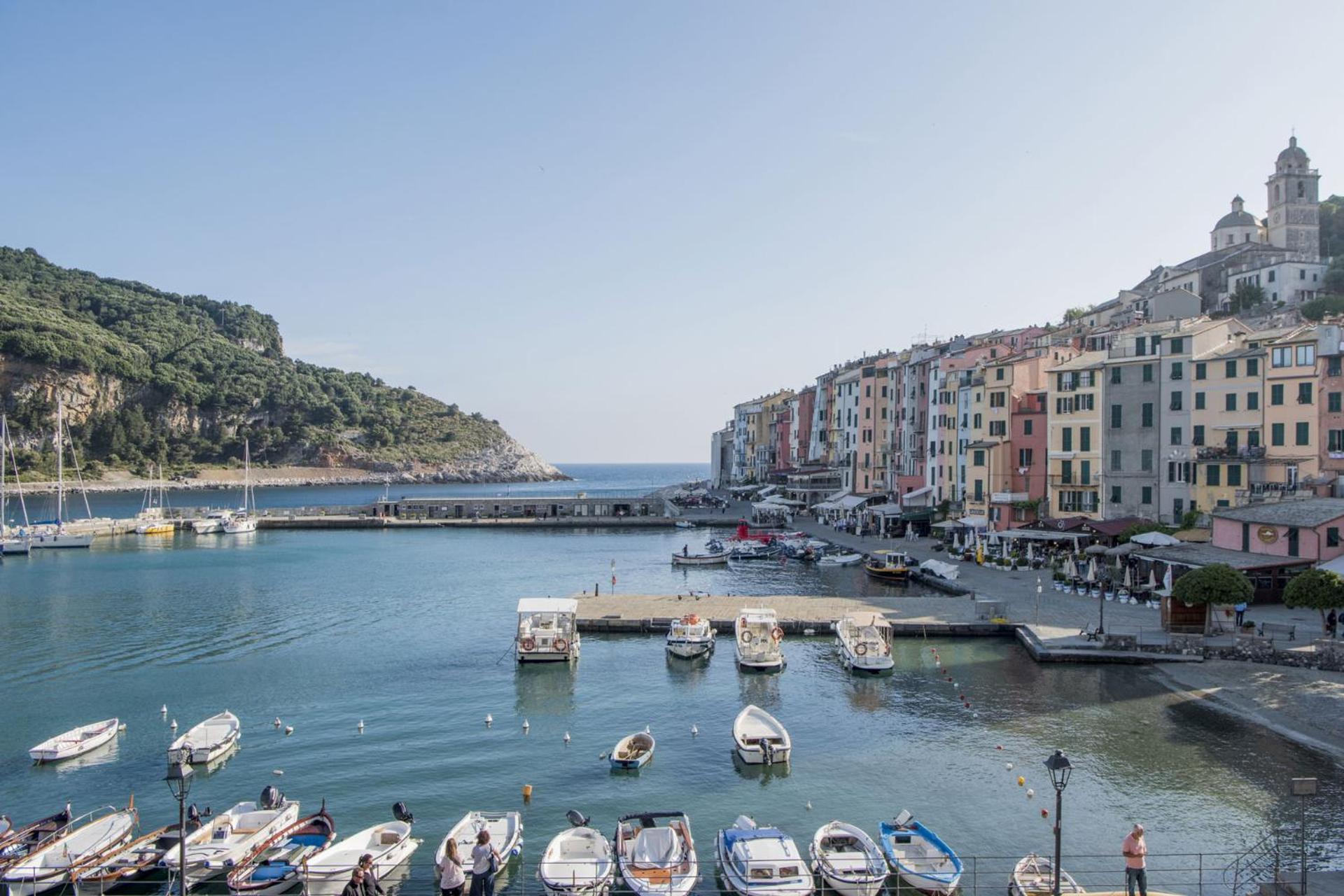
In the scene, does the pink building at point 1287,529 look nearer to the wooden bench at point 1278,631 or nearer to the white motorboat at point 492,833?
the wooden bench at point 1278,631

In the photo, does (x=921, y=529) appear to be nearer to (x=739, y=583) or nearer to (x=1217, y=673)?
(x=739, y=583)

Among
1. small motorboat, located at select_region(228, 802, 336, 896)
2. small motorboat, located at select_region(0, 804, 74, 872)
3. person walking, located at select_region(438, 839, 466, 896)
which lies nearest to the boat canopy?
small motorboat, located at select_region(228, 802, 336, 896)

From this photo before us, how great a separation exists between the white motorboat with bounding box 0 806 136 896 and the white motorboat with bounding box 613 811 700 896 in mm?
12320

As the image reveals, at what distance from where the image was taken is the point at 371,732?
1248 inches

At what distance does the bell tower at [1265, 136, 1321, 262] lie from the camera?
4697 inches

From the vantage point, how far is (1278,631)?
3891cm

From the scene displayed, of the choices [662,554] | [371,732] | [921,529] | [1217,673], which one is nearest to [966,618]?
[1217,673]

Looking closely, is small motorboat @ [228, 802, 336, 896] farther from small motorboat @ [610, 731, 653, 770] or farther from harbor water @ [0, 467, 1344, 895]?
small motorboat @ [610, 731, 653, 770]

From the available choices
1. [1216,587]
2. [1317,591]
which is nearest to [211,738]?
[1216,587]

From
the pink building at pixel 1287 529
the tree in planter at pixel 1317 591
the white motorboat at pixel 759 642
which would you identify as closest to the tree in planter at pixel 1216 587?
the tree in planter at pixel 1317 591

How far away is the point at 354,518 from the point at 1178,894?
11849cm

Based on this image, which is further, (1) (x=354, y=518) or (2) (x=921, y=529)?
(1) (x=354, y=518)

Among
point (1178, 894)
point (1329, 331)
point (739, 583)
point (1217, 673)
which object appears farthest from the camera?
point (739, 583)

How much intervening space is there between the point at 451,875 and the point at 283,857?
5657 millimetres
